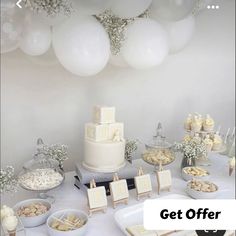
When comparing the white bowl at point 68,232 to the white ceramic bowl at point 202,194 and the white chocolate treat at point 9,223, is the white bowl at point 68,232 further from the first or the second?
the white ceramic bowl at point 202,194

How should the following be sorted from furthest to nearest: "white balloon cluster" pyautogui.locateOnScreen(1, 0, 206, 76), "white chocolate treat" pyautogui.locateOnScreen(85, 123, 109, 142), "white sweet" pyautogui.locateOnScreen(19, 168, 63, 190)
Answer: "white chocolate treat" pyautogui.locateOnScreen(85, 123, 109, 142) < "white sweet" pyautogui.locateOnScreen(19, 168, 63, 190) < "white balloon cluster" pyautogui.locateOnScreen(1, 0, 206, 76)

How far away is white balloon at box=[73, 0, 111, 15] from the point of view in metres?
0.91

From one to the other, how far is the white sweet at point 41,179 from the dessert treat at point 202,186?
21.9 inches

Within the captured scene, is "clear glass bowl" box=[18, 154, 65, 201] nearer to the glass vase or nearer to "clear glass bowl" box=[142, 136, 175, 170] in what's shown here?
"clear glass bowl" box=[142, 136, 175, 170]

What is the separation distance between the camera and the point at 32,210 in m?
1.02

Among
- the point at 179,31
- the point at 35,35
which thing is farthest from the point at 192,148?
the point at 35,35

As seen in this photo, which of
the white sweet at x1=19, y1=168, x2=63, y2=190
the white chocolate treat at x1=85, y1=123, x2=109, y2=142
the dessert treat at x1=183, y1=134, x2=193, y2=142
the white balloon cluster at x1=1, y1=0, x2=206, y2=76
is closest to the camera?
the white balloon cluster at x1=1, y1=0, x2=206, y2=76

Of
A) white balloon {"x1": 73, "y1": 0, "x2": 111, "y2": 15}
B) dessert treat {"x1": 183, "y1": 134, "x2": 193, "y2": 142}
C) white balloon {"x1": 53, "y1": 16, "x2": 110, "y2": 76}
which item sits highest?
white balloon {"x1": 73, "y1": 0, "x2": 111, "y2": 15}

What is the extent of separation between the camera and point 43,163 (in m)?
1.23

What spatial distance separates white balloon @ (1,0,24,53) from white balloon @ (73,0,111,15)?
215 mm

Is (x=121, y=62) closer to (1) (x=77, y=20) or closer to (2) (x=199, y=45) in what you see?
(1) (x=77, y=20)

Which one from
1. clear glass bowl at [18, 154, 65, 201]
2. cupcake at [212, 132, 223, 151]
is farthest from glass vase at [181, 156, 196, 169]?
clear glass bowl at [18, 154, 65, 201]

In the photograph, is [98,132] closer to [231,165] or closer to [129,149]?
[129,149]

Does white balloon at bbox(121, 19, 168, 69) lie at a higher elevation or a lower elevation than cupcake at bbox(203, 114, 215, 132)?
higher
